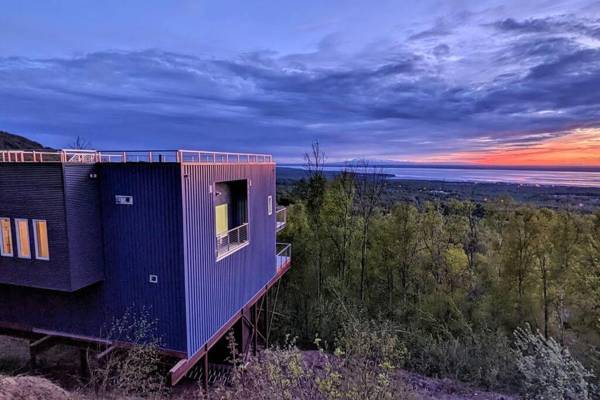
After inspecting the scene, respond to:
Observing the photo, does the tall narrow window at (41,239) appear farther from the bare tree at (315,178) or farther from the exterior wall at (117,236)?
the bare tree at (315,178)

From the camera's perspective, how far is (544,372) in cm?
705

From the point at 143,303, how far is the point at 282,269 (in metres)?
7.78

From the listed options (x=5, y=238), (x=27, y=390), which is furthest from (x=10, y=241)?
(x=27, y=390)

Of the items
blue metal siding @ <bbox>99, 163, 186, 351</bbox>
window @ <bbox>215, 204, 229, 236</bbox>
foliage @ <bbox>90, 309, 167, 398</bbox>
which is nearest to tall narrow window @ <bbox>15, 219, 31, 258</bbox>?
blue metal siding @ <bbox>99, 163, 186, 351</bbox>

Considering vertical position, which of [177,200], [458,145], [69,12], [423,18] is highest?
[69,12]

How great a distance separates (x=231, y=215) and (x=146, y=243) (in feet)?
13.2

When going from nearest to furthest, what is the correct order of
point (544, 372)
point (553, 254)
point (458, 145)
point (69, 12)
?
point (544, 372), point (69, 12), point (553, 254), point (458, 145)

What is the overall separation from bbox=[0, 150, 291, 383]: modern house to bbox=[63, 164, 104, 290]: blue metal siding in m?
0.02

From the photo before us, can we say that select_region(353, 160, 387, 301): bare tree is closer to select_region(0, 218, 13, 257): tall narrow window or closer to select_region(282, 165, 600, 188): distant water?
select_region(282, 165, 600, 188): distant water

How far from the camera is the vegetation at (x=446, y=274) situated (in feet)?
39.3

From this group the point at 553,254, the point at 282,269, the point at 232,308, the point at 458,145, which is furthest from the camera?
the point at 458,145

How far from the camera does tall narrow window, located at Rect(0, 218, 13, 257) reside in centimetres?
787

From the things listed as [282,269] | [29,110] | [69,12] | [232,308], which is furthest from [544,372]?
[29,110]

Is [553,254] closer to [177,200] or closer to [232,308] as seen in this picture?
[232,308]
